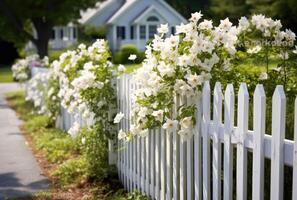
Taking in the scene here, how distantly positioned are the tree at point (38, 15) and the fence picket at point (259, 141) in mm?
16206

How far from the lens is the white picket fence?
11.0 ft

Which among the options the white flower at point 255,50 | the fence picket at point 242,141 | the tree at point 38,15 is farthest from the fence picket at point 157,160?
the tree at point 38,15

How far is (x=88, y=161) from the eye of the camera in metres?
6.95

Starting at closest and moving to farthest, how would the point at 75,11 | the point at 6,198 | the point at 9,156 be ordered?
1. the point at 6,198
2. the point at 9,156
3. the point at 75,11

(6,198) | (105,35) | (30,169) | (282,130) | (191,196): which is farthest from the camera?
(105,35)

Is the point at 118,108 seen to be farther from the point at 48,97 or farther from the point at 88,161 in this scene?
the point at 48,97

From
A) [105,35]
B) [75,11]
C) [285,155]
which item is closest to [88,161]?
[285,155]

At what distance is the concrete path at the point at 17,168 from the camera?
6.58 m

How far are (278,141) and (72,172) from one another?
14.2 feet

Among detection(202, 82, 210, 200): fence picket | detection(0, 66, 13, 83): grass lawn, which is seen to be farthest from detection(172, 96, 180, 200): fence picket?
detection(0, 66, 13, 83): grass lawn

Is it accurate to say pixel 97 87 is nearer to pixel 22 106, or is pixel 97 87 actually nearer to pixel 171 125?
pixel 171 125

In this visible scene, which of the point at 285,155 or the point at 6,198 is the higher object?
the point at 285,155

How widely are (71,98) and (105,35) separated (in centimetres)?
4196

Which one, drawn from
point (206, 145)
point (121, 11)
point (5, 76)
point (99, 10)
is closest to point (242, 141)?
point (206, 145)
